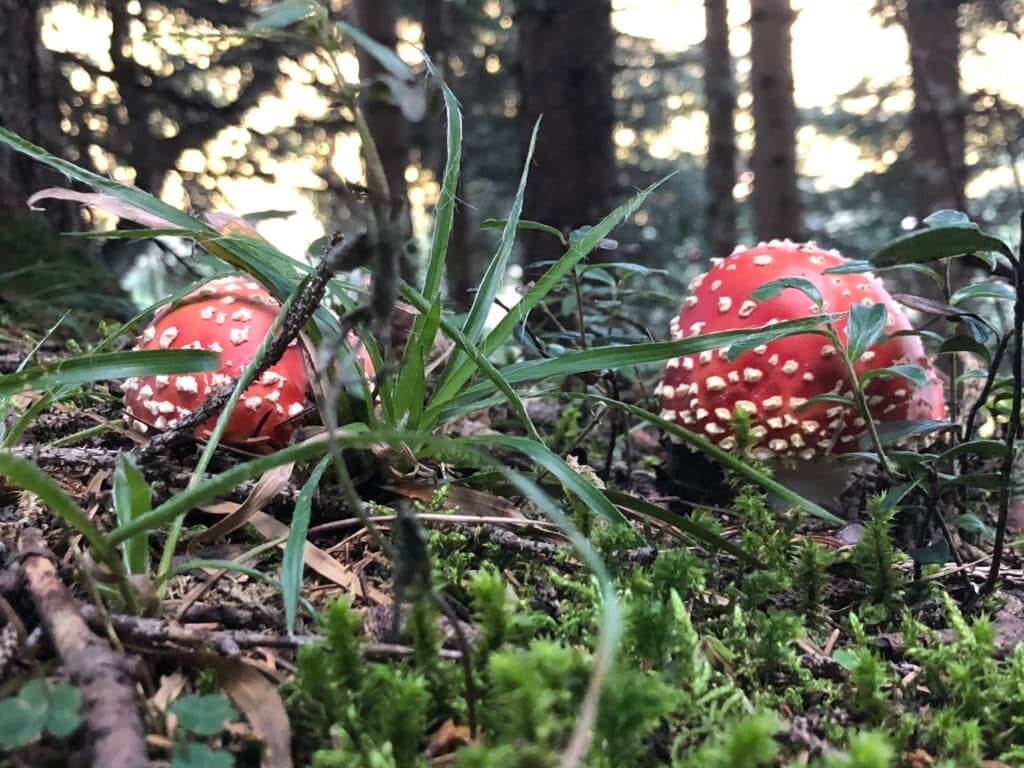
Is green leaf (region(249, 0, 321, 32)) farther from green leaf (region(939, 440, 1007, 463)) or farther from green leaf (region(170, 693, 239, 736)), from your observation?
green leaf (region(939, 440, 1007, 463))

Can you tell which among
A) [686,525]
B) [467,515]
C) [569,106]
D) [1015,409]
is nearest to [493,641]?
[467,515]

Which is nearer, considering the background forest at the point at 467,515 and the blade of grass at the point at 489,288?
the background forest at the point at 467,515

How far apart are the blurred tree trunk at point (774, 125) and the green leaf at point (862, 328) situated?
3.95 metres

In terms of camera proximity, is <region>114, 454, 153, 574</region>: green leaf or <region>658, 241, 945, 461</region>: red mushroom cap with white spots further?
<region>658, 241, 945, 461</region>: red mushroom cap with white spots

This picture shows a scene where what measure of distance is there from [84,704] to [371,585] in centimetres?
48

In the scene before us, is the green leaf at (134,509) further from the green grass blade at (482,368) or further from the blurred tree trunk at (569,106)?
the blurred tree trunk at (569,106)

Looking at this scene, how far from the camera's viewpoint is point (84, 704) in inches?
27.3

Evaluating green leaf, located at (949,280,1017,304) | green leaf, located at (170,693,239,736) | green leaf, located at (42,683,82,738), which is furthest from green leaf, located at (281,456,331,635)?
green leaf, located at (949,280,1017,304)

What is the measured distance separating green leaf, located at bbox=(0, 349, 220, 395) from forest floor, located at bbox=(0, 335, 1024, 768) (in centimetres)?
16

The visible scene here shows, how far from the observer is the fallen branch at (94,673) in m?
0.65

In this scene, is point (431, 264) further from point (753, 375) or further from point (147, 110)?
point (147, 110)

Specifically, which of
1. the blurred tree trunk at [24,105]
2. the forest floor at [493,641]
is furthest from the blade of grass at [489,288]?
the blurred tree trunk at [24,105]

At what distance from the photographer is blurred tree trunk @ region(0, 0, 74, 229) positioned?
3156 mm

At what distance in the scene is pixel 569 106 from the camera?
186 inches
